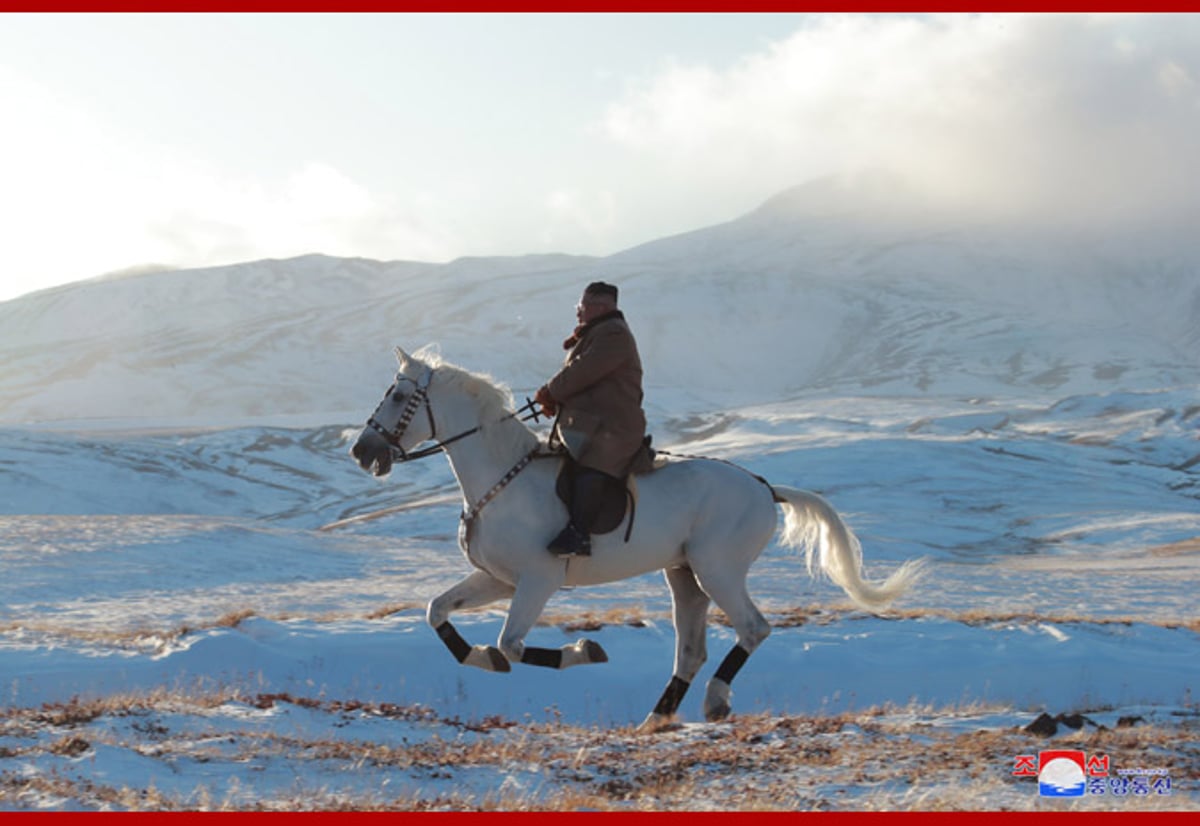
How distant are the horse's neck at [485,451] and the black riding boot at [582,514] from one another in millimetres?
600

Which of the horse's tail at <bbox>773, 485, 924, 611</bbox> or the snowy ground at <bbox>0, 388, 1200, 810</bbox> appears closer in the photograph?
the snowy ground at <bbox>0, 388, 1200, 810</bbox>

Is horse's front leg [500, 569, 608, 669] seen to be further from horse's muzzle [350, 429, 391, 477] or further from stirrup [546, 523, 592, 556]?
horse's muzzle [350, 429, 391, 477]

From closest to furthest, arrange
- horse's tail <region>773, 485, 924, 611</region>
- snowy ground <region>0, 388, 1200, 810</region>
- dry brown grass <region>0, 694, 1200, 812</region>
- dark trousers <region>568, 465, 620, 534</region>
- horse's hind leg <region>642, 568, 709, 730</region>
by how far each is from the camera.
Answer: dry brown grass <region>0, 694, 1200, 812</region>, snowy ground <region>0, 388, 1200, 810</region>, dark trousers <region>568, 465, 620, 534</region>, horse's hind leg <region>642, 568, 709, 730</region>, horse's tail <region>773, 485, 924, 611</region>

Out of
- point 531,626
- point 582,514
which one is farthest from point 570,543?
point 531,626

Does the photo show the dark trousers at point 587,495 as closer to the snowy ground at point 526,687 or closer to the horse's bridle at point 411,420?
the horse's bridle at point 411,420

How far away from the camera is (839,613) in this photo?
20.6 metres

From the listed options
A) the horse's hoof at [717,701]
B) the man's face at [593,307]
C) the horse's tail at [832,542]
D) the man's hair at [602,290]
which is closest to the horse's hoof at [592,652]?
the horse's hoof at [717,701]

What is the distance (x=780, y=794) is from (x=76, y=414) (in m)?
201

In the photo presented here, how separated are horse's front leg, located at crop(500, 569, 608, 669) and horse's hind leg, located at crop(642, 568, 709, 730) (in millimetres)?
1061

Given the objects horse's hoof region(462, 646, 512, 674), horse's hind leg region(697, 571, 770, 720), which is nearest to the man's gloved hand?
horse's hind leg region(697, 571, 770, 720)

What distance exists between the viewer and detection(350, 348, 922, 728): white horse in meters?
10.5

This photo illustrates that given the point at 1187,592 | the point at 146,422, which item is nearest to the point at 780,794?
the point at 1187,592

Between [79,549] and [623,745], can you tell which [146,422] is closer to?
[79,549]

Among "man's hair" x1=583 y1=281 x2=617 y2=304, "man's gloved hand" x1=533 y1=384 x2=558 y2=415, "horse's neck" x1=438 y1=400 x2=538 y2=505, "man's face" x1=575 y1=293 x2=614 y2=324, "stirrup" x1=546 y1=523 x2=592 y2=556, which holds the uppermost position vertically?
"man's hair" x1=583 y1=281 x2=617 y2=304
